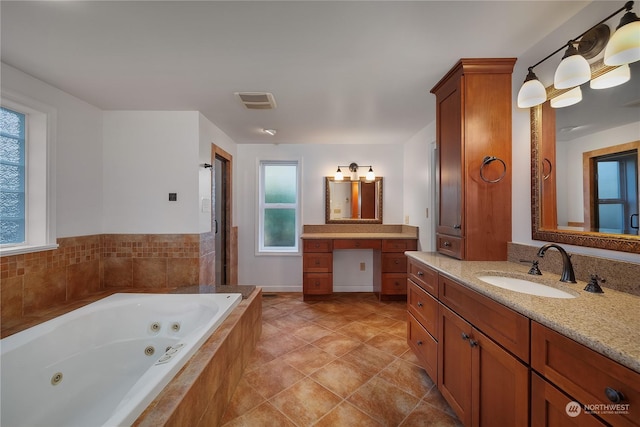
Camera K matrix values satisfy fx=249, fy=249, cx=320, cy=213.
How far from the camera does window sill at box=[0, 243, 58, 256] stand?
64.9 inches

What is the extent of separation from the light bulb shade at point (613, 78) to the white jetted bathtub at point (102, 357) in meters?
2.31

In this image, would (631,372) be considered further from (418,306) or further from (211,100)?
(211,100)

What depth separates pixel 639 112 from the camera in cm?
101

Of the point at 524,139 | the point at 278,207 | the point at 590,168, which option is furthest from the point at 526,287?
the point at 278,207

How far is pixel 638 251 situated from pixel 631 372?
0.73 m

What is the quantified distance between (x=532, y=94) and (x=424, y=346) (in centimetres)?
169

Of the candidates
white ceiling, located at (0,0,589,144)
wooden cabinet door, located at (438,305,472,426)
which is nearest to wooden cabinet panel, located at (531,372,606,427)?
wooden cabinet door, located at (438,305,472,426)

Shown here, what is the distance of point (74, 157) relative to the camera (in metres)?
2.16

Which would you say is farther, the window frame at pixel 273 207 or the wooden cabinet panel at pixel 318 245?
the window frame at pixel 273 207

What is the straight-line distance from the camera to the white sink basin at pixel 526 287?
118 centimetres

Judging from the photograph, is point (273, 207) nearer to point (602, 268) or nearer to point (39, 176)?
point (39, 176)

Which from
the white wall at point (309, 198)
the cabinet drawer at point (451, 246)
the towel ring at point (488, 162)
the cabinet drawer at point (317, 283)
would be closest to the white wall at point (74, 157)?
the white wall at point (309, 198)

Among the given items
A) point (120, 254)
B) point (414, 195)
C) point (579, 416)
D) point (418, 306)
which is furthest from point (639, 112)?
point (120, 254)

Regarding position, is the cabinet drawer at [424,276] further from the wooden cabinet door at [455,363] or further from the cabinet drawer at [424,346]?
the cabinet drawer at [424,346]
